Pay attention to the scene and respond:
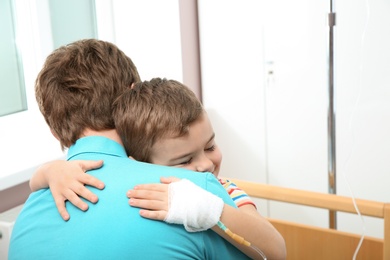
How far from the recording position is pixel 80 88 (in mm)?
1082

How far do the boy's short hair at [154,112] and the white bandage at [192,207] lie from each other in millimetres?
153

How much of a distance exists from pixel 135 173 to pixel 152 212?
77 mm

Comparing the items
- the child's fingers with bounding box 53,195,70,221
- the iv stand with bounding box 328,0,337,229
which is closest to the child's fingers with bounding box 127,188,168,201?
the child's fingers with bounding box 53,195,70,221

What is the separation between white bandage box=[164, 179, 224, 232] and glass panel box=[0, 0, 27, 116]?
1.55 meters

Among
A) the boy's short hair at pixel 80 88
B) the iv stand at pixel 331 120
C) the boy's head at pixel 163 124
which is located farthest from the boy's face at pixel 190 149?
the iv stand at pixel 331 120

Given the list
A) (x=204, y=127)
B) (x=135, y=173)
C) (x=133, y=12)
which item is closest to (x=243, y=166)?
(x=133, y=12)

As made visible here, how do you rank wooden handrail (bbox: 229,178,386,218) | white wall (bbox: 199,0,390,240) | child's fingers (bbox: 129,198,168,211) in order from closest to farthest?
child's fingers (bbox: 129,198,168,211)
wooden handrail (bbox: 229,178,386,218)
white wall (bbox: 199,0,390,240)

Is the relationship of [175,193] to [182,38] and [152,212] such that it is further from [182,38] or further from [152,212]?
[182,38]

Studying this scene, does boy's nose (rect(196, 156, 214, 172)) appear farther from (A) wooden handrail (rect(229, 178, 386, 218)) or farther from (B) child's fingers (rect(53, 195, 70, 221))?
(A) wooden handrail (rect(229, 178, 386, 218))

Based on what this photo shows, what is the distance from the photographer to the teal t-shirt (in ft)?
2.89

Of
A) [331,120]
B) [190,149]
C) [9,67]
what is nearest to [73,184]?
[190,149]

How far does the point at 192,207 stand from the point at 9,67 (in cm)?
161

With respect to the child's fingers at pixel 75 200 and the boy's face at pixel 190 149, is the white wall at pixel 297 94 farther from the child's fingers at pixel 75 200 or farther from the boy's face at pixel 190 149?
the child's fingers at pixel 75 200

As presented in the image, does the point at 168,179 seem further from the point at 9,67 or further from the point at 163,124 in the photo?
the point at 9,67
